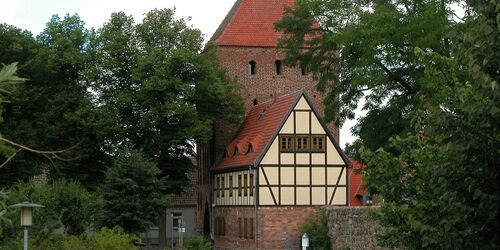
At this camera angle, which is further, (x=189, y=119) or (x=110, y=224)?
(x=189, y=119)

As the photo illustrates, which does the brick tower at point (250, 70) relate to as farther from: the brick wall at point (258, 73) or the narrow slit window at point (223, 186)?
the narrow slit window at point (223, 186)

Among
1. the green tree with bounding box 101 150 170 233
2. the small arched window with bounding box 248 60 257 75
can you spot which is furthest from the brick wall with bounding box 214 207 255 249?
the green tree with bounding box 101 150 170 233

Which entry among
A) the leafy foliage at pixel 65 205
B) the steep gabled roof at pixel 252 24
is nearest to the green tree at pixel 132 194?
the leafy foliage at pixel 65 205

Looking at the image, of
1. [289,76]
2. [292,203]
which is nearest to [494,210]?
[292,203]

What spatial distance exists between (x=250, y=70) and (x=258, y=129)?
7.58 meters

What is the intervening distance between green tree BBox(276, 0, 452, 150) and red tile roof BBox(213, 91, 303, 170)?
593 cm

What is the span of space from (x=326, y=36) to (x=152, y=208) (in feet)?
31.7

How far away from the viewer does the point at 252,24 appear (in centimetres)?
5606

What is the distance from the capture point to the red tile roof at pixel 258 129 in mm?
45500

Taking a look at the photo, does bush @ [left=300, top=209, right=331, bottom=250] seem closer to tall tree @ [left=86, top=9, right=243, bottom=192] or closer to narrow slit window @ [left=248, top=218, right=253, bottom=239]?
narrow slit window @ [left=248, top=218, right=253, bottom=239]

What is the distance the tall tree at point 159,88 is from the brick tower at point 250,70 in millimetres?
4000

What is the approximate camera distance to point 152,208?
124ft

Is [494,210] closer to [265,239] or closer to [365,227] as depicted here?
[365,227]

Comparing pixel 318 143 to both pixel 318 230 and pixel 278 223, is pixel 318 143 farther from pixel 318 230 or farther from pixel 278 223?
pixel 318 230
